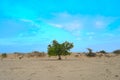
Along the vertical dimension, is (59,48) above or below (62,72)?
above

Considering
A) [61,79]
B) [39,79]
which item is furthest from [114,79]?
[39,79]

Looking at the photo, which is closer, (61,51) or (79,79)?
(79,79)

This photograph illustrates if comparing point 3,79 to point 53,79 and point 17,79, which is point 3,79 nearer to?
point 17,79

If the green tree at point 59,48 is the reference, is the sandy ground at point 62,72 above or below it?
below

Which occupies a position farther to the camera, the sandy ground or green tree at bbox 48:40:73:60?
green tree at bbox 48:40:73:60

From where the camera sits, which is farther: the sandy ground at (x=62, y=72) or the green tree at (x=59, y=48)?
the green tree at (x=59, y=48)

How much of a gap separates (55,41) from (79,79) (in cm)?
4447

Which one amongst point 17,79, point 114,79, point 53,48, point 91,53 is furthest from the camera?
point 91,53

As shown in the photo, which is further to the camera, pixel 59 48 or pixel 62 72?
pixel 59 48

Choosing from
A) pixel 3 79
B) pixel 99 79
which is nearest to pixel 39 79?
pixel 3 79

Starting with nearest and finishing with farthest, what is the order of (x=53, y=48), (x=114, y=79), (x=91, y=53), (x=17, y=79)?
(x=114, y=79)
(x=17, y=79)
(x=53, y=48)
(x=91, y=53)

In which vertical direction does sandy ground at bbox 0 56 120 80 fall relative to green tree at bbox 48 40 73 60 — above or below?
below

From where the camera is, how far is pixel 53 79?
51.4ft

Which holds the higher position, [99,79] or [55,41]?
[55,41]
